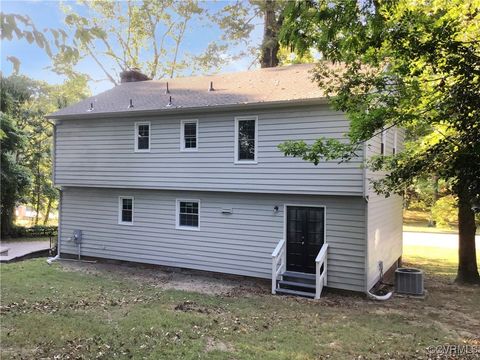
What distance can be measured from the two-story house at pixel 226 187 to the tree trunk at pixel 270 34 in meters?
6.60

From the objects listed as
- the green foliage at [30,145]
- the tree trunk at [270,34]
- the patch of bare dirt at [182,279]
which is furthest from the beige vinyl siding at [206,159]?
the tree trunk at [270,34]

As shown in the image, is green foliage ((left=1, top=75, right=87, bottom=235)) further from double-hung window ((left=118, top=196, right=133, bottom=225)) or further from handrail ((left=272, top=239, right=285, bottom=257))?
handrail ((left=272, top=239, right=285, bottom=257))

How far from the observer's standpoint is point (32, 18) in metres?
2.15

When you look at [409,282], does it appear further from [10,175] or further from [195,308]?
[10,175]

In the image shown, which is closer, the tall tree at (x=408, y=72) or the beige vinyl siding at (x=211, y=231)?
the tall tree at (x=408, y=72)

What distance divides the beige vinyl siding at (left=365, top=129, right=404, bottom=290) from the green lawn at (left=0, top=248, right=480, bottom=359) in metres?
1.37

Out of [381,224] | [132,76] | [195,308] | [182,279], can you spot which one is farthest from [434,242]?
[132,76]

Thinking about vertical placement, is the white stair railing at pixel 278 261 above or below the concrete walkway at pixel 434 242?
above

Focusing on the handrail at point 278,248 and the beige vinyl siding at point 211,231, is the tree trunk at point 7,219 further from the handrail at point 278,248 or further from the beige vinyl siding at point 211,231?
the handrail at point 278,248

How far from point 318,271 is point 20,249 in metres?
14.7

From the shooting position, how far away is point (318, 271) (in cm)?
974

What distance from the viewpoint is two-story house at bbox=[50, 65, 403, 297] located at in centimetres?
1028

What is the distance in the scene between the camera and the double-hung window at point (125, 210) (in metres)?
13.7

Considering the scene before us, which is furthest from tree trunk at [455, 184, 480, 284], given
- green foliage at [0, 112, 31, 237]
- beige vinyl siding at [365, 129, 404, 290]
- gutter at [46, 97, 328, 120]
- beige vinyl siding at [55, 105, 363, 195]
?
green foliage at [0, 112, 31, 237]
